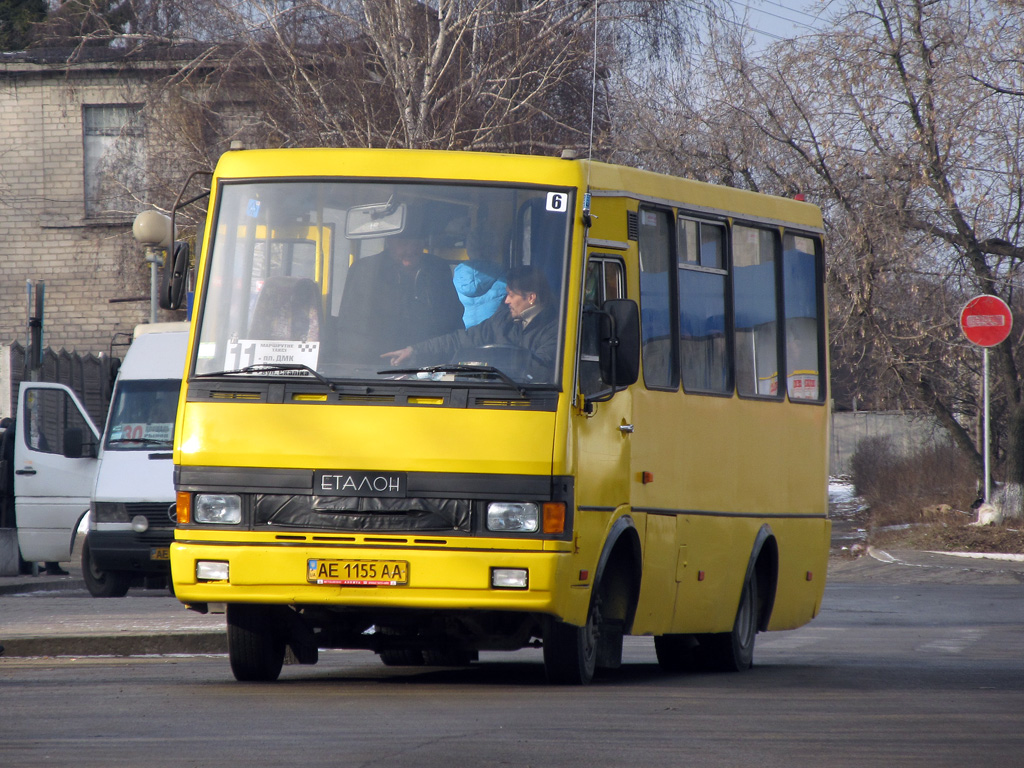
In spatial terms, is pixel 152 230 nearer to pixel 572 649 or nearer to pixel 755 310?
pixel 755 310

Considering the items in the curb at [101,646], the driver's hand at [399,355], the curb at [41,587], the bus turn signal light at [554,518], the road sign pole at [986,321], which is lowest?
the curb at [41,587]

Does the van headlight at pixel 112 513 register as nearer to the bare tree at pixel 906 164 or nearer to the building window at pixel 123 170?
the bare tree at pixel 906 164

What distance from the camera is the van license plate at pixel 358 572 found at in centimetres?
848

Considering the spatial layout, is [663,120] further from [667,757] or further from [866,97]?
[667,757]

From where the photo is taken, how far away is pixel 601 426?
9109mm

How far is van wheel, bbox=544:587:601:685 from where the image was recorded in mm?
9078

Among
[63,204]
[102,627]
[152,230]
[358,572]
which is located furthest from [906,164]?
[63,204]

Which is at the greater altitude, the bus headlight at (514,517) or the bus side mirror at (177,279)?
the bus side mirror at (177,279)

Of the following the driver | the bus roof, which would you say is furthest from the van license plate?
the bus roof

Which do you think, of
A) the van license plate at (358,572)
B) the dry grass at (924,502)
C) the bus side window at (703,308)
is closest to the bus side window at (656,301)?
the bus side window at (703,308)

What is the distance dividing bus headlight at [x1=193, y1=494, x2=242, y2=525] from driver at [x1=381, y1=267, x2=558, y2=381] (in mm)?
1059

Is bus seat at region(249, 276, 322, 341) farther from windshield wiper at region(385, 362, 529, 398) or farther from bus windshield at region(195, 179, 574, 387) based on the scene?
windshield wiper at region(385, 362, 529, 398)

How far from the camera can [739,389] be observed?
11.2m

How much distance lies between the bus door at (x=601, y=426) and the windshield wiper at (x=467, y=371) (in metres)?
0.43
